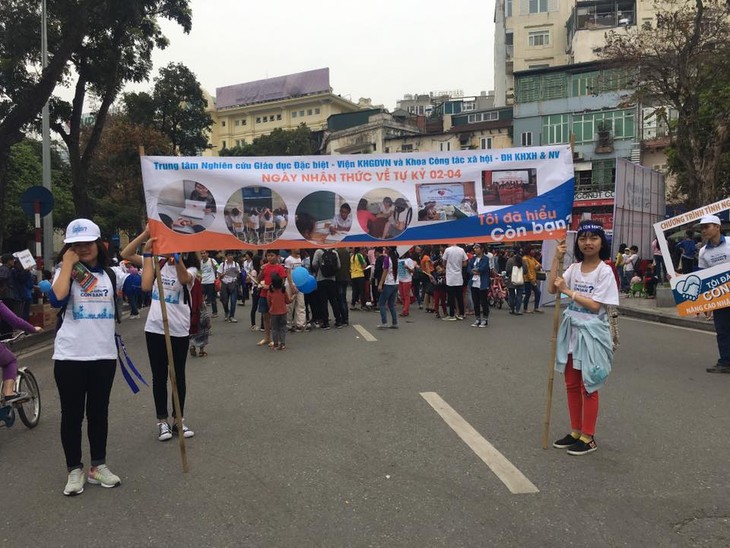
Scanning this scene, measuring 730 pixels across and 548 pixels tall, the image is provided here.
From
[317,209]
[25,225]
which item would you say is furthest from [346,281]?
[25,225]

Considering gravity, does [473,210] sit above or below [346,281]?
above

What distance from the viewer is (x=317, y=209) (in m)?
5.63

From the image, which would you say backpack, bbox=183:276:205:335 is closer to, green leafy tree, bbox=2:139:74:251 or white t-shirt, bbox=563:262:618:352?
white t-shirt, bbox=563:262:618:352

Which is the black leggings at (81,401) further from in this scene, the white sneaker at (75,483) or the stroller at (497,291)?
the stroller at (497,291)

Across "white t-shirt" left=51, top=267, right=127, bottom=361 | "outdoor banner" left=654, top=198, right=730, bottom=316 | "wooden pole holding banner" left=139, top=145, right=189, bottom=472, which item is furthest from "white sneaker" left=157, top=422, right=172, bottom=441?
"outdoor banner" left=654, top=198, right=730, bottom=316

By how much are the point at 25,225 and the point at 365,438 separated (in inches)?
1365

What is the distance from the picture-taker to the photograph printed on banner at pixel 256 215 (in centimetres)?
536

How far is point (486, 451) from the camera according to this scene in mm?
4516

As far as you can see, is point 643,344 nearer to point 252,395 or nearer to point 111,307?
point 252,395

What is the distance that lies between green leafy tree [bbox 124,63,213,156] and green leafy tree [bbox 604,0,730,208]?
77.1 feet

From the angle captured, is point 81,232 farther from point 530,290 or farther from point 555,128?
point 555,128

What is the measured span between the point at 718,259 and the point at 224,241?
6672mm

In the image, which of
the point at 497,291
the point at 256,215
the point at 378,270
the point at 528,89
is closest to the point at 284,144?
the point at 528,89

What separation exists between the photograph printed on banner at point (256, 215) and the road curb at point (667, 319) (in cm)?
923
